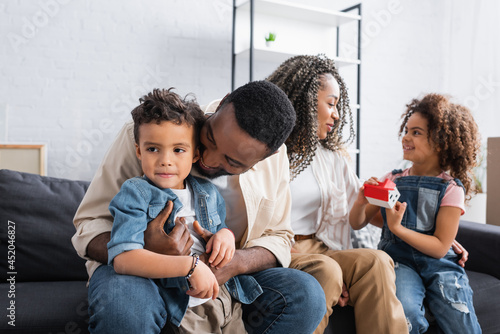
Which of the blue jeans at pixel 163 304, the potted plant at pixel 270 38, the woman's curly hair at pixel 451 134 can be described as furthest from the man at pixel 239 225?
the potted plant at pixel 270 38

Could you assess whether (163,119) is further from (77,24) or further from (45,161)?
(77,24)

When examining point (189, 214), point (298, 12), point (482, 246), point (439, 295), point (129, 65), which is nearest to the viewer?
point (189, 214)

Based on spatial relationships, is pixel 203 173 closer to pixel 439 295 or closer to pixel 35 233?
pixel 35 233

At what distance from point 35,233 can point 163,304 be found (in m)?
0.78

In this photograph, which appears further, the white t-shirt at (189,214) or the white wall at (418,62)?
the white wall at (418,62)

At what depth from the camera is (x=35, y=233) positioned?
1.62m

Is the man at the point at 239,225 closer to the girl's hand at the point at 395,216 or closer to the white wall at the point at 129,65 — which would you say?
the girl's hand at the point at 395,216

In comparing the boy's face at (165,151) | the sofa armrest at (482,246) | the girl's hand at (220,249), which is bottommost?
the sofa armrest at (482,246)

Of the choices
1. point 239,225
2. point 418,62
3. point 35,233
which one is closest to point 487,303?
point 239,225

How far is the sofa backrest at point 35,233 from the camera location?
1.59 meters

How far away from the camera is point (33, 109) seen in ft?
9.47

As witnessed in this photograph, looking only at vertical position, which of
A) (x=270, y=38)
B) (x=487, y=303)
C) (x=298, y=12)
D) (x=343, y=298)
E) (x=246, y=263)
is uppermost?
(x=298, y=12)

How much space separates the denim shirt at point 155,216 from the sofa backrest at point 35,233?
25.6 inches

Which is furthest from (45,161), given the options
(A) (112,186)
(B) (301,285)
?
(B) (301,285)
